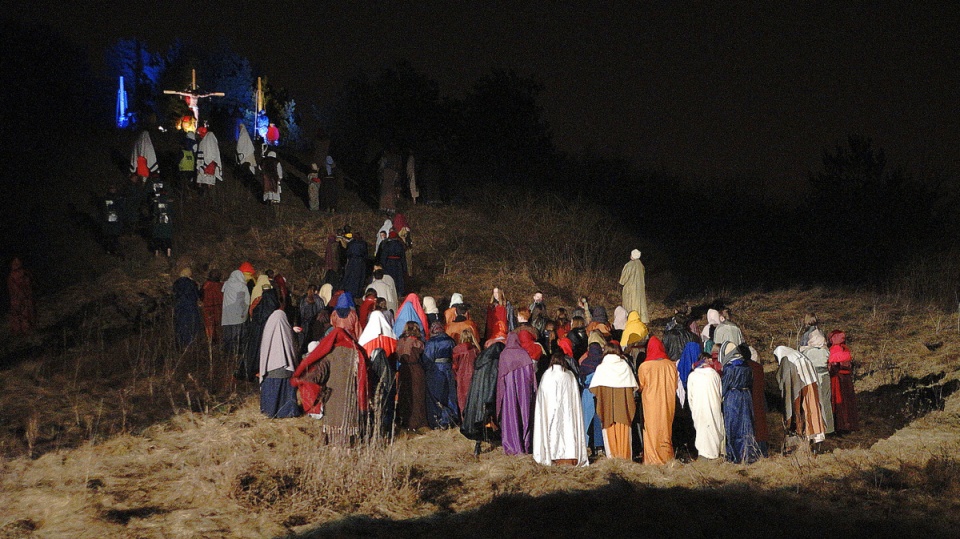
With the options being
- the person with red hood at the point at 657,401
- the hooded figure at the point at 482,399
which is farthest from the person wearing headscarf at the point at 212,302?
the person with red hood at the point at 657,401

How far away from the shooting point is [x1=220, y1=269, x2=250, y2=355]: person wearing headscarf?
13961mm

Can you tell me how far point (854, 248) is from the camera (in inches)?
1189

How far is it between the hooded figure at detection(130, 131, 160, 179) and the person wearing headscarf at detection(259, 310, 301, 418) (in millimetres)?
10307

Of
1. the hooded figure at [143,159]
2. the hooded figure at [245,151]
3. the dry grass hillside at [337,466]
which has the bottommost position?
the dry grass hillside at [337,466]

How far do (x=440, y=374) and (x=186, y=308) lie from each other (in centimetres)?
534

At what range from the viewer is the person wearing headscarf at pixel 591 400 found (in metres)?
10.5

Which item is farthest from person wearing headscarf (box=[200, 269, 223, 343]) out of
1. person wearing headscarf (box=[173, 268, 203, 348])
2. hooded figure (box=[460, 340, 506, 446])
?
hooded figure (box=[460, 340, 506, 446])

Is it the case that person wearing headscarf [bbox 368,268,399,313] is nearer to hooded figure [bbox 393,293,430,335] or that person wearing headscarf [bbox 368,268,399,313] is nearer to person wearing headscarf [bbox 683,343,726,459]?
hooded figure [bbox 393,293,430,335]

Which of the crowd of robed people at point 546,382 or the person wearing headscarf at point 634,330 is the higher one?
the person wearing headscarf at point 634,330

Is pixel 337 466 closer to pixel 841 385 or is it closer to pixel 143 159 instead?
pixel 841 385

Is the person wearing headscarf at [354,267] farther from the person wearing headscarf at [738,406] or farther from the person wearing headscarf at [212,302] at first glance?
the person wearing headscarf at [738,406]

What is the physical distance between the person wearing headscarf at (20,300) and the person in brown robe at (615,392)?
422 inches

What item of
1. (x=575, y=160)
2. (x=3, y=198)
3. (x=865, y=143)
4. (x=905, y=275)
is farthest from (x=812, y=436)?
(x=575, y=160)

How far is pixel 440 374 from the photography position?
11211 millimetres
